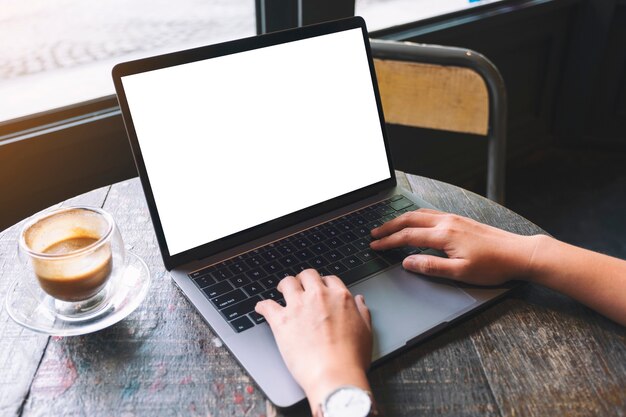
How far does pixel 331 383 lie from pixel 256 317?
144mm

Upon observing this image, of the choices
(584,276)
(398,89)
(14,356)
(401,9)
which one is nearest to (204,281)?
(14,356)

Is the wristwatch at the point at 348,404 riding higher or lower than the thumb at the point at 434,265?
higher

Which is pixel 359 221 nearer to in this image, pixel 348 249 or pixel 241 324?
Result: pixel 348 249

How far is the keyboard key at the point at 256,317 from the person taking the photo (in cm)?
65

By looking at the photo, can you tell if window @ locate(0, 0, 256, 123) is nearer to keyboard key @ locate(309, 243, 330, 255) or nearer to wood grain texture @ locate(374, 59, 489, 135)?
wood grain texture @ locate(374, 59, 489, 135)

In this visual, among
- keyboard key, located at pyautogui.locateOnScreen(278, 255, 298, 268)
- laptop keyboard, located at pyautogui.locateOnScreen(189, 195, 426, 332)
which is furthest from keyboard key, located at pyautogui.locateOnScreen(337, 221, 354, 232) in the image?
keyboard key, located at pyautogui.locateOnScreen(278, 255, 298, 268)

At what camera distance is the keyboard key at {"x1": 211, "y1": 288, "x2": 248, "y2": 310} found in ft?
2.22

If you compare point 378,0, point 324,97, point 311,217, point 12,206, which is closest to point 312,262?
point 311,217

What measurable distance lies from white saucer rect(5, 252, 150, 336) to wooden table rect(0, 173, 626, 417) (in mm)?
16

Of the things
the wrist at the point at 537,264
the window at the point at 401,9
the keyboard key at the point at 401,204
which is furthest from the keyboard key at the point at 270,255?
the window at the point at 401,9

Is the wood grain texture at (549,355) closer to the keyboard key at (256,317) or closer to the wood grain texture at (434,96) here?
the keyboard key at (256,317)

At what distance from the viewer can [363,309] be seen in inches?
25.6

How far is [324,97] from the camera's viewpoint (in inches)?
34.3

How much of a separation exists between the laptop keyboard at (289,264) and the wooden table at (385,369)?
0.04 m
